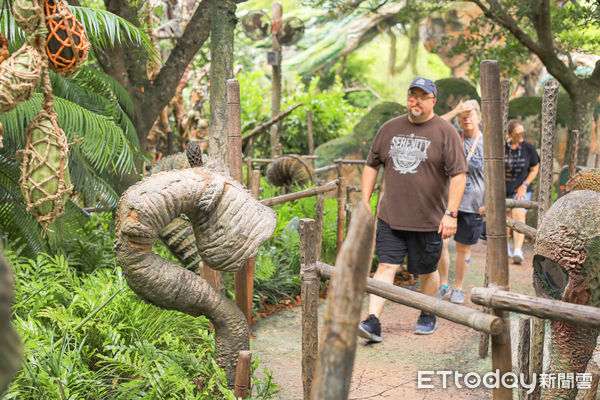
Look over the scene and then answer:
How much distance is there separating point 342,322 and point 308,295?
126 centimetres

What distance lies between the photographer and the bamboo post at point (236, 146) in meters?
2.87

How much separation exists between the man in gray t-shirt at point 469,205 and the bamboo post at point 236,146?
2.35m

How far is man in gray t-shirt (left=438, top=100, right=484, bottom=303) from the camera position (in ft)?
15.7

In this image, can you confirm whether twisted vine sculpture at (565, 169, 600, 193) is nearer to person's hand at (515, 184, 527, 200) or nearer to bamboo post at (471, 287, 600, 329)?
bamboo post at (471, 287, 600, 329)

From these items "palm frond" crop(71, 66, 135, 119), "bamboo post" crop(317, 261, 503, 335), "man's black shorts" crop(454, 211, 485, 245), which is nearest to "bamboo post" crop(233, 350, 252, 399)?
"bamboo post" crop(317, 261, 503, 335)

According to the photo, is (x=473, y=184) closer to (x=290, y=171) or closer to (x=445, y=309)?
(x=445, y=309)

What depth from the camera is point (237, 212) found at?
247 cm

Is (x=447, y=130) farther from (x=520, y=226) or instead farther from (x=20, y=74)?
(x=20, y=74)

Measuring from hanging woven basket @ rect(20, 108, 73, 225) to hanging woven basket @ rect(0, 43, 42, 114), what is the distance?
0.21m

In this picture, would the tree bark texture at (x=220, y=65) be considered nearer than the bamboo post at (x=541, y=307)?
No

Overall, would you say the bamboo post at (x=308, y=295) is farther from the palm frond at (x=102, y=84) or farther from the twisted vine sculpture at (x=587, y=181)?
the palm frond at (x=102, y=84)

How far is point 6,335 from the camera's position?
791 millimetres

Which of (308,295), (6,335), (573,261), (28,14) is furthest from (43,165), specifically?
(573,261)

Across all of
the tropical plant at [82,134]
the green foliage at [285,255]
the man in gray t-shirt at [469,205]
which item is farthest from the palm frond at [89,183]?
the man in gray t-shirt at [469,205]
